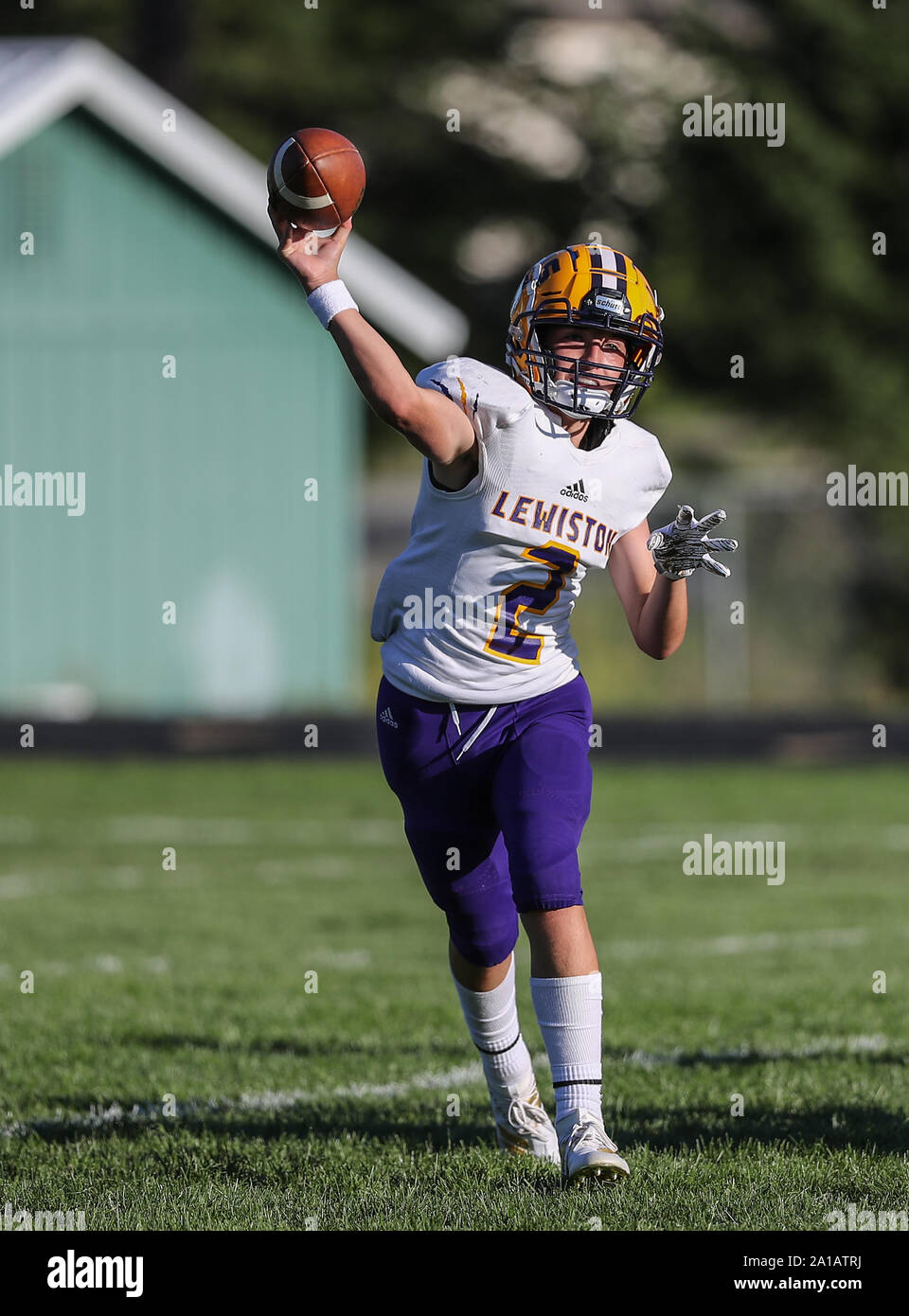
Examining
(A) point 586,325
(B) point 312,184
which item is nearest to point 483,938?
(A) point 586,325

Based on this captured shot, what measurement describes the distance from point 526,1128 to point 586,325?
75.6 inches

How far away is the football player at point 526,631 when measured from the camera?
4.23 meters

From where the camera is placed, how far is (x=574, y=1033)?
4.21 metres

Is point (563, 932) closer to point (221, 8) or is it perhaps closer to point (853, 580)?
point (853, 580)

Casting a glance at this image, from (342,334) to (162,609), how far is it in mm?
14468

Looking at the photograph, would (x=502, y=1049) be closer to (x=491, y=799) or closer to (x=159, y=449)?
(x=491, y=799)

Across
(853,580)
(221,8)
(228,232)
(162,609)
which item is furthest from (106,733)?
(221,8)

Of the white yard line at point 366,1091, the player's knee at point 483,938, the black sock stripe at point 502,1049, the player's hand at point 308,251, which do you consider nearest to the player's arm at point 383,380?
the player's hand at point 308,251

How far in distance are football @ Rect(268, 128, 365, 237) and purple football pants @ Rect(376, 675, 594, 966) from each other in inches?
44.6

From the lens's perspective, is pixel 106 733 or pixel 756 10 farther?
pixel 756 10

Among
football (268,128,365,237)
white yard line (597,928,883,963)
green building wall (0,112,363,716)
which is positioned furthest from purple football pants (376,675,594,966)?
green building wall (0,112,363,716)

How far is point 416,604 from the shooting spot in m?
4.51

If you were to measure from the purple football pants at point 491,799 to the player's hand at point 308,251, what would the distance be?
3.39ft

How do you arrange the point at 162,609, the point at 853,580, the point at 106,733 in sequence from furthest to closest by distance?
1. the point at 853,580
2. the point at 162,609
3. the point at 106,733
